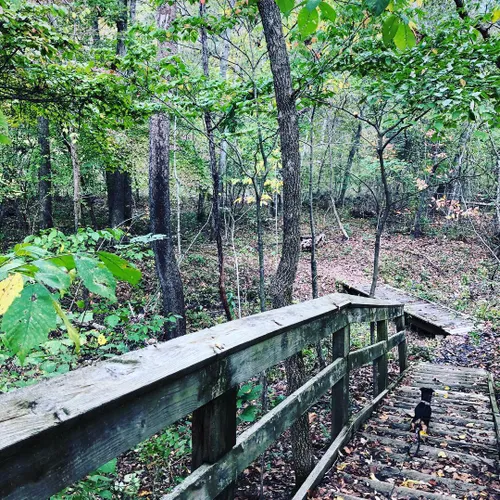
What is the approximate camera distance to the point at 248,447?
5.62 ft

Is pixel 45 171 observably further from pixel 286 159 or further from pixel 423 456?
pixel 423 456

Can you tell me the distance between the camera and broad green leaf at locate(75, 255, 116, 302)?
1.04 metres

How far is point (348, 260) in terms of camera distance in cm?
1803

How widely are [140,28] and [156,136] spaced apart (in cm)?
312

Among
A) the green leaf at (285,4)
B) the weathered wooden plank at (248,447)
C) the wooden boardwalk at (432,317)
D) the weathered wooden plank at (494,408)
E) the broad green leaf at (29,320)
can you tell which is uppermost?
the green leaf at (285,4)

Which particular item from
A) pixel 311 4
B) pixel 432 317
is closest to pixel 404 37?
pixel 311 4

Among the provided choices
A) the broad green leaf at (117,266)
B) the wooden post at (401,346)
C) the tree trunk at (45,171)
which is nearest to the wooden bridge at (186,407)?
the broad green leaf at (117,266)

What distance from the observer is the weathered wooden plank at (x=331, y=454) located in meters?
2.30

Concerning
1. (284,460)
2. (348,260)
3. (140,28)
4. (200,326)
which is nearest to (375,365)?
(284,460)

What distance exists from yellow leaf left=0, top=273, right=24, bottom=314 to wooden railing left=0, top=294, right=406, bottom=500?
22 cm

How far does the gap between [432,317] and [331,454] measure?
361 inches

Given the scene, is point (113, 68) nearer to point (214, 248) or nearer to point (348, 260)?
point (214, 248)

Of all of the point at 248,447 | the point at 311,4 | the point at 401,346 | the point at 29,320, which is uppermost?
the point at 311,4

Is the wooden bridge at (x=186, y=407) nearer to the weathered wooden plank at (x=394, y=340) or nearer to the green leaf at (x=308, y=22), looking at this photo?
the green leaf at (x=308, y=22)
